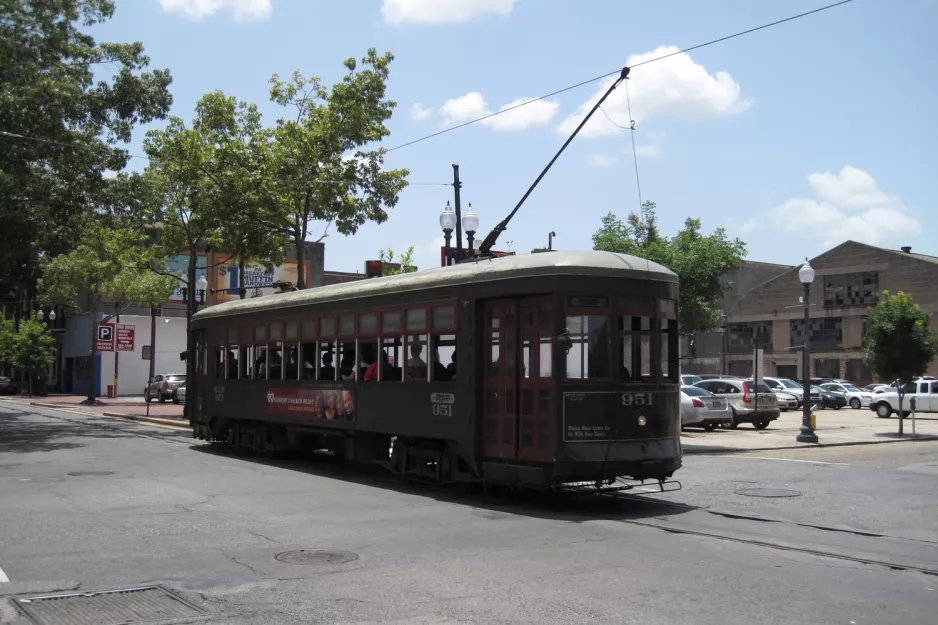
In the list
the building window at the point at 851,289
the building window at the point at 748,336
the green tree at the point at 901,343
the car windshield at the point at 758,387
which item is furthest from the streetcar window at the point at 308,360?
the building window at the point at 748,336

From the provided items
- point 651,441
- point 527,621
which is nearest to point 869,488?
point 651,441

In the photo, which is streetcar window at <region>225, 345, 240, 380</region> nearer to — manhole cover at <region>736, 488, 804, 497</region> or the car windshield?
A: manhole cover at <region>736, 488, 804, 497</region>

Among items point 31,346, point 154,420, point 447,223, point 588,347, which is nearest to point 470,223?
point 447,223

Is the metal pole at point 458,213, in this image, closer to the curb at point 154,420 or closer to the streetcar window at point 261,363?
the streetcar window at point 261,363

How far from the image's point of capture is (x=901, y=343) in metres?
27.0

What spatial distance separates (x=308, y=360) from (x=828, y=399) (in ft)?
118

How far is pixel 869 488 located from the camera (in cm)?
1411

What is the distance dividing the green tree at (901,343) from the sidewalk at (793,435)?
5.67ft

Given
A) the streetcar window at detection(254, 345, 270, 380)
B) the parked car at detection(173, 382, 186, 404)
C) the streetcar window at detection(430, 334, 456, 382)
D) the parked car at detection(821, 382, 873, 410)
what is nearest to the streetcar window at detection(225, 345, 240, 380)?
the streetcar window at detection(254, 345, 270, 380)

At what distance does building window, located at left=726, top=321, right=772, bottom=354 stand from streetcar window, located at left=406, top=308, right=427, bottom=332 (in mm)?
56239

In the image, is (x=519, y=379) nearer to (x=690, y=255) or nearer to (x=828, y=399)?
(x=690, y=255)

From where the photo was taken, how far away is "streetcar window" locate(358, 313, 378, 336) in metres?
14.1

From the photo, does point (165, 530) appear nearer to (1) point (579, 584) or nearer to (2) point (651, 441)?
(1) point (579, 584)

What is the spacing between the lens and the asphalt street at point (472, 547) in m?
6.73
